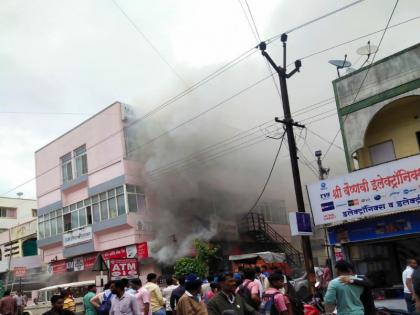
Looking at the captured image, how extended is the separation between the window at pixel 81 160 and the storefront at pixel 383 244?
64.8ft

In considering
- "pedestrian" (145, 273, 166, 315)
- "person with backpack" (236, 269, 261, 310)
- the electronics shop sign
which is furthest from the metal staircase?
"person with backpack" (236, 269, 261, 310)

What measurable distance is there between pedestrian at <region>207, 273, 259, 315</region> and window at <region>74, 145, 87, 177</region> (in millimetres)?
25919

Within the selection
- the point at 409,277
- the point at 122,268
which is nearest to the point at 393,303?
the point at 409,277

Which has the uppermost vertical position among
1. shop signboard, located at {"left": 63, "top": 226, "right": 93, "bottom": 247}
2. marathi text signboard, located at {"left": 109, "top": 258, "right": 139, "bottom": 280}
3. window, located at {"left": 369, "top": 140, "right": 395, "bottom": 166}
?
window, located at {"left": 369, "top": 140, "right": 395, "bottom": 166}

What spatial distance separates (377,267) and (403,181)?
284cm

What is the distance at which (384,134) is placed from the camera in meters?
16.9

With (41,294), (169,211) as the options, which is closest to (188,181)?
(169,211)

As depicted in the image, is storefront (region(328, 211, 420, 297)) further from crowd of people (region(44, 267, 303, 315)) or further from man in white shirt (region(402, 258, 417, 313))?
crowd of people (region(44, 267, 303, 315))

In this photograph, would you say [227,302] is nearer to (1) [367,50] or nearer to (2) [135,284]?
(2) [135,284]

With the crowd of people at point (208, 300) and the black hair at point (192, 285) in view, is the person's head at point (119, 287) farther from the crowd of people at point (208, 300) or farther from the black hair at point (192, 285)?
the black hair at point (192, 285)

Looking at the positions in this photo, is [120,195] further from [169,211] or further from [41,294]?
[41,294]

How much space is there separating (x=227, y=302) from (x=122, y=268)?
8.57m

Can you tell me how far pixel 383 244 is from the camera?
45.8 ft

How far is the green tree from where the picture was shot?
24641 mm
